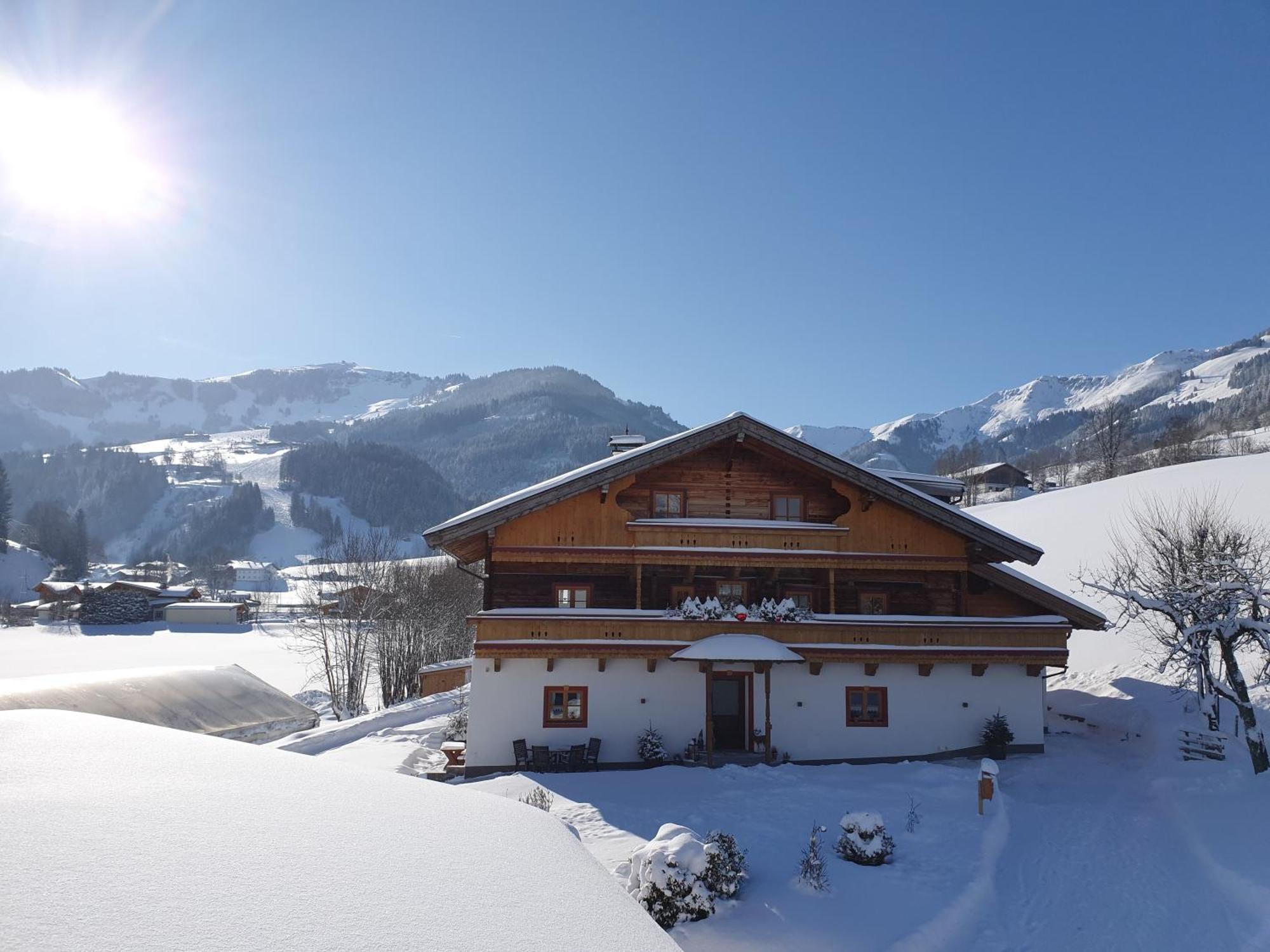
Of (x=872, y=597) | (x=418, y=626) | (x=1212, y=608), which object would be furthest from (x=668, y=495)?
(x=418, y=626)

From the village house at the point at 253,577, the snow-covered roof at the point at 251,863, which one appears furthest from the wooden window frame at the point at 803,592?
the village house at the point at 253,577

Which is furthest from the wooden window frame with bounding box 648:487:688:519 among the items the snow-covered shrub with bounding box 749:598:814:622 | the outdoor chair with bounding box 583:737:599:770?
the outdoor chair with bounding box 583:737:599:770

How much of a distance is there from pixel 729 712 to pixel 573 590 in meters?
6.98

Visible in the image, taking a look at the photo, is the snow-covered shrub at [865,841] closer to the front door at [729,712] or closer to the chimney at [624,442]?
the front door at [729,712]

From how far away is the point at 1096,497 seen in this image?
4784 cm

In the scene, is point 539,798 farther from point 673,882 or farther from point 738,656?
point 738,656

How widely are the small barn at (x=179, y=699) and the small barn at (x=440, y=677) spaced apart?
998 cm

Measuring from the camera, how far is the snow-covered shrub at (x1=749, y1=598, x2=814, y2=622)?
1991cm

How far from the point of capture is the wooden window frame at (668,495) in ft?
69.8

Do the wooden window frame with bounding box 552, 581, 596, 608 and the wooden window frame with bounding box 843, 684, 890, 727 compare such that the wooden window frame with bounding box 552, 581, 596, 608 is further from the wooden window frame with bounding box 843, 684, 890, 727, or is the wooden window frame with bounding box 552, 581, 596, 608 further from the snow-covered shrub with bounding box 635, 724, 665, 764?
the wooden window frame with bounding box 843, 684, 890, 727

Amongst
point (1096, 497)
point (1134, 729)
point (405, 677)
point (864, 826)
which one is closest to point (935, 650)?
point (1134, 729)

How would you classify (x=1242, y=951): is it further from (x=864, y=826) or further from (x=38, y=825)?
(x=38, y=825)

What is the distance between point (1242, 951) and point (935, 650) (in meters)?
9.86

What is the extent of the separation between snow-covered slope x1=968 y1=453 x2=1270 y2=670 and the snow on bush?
909 inches
